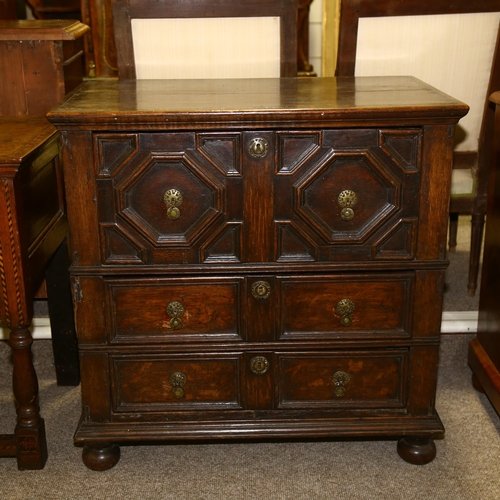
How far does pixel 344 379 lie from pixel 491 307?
602mm

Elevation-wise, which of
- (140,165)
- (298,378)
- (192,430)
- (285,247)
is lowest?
(192,430)

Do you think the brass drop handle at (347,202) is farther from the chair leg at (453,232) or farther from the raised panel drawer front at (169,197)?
the chair leg at (453,232)

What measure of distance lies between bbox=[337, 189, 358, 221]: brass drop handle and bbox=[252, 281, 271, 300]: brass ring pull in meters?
0.26

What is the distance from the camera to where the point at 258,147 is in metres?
1.84

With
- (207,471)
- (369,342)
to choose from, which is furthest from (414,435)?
(207,471)

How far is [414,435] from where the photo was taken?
214cm

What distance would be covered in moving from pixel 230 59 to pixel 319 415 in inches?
46.4

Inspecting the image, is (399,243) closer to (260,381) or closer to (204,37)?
(260,381)

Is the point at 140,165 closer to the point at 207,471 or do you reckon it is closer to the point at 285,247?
the point at 285,247

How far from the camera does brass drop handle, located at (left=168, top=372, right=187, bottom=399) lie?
6.75ft

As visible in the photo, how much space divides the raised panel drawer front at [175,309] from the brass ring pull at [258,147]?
0.33 meters

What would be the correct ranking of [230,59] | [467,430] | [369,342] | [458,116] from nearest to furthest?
[458,116]
[369,342]
[467,430]
[230,59]

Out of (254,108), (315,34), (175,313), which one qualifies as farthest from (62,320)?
(315,34)

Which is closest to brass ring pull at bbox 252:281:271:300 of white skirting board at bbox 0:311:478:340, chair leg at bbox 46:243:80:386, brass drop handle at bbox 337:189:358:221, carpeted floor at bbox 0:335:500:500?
brass drop handle at bbox 337:189:358:221
